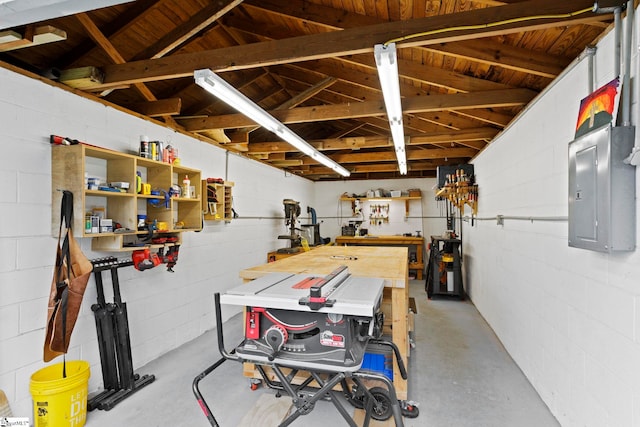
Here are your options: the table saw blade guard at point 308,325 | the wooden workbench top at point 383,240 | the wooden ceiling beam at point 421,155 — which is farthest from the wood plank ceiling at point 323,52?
the wooden workbench top at point 383,240

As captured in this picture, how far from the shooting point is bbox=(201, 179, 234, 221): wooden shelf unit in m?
3.89

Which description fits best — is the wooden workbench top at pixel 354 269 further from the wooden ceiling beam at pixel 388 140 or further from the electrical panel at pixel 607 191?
the wooden ceiling beam at pixel 388 140

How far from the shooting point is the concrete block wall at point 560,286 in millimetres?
1582

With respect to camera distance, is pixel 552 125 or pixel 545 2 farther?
pixel 552 125

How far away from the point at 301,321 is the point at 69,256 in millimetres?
1856

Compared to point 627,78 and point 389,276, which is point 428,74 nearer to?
point 627,78

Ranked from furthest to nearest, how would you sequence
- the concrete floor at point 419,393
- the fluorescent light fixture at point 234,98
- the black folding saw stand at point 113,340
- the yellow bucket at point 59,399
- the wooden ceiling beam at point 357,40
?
the black folding saw stand at point 113,340, the concrete floor at point 419,393, the fluorescent light fixture at point 234,98, the yellow bucket at point 59,399, the wooden ceiling beam at point 357,40

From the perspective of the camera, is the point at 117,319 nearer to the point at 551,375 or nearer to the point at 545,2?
the point at 551,375

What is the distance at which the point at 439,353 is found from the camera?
3426mm

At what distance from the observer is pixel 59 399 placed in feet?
6.96

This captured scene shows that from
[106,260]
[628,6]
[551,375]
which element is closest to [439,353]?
[551,375]


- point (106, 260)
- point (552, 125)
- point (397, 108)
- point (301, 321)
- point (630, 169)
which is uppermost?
point (397, 108)

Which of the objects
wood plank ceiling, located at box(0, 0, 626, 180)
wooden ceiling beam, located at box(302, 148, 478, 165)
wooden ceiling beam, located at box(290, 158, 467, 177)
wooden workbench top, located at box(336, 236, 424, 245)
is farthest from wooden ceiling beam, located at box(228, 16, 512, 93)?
wooden workbench top, located at box(336, 236, 424, 245)

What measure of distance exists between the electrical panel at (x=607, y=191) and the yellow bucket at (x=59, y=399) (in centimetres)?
341
